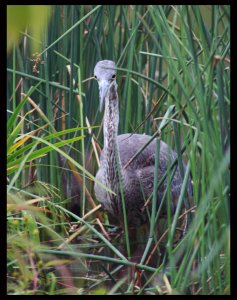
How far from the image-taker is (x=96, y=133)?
426 cm

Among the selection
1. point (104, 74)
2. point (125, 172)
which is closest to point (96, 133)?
point (125, 172)

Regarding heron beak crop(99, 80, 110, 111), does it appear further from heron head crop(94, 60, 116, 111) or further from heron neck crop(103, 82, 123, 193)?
heron neck crop(103, 82, 123, 193)

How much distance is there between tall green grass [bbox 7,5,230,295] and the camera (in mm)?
2189

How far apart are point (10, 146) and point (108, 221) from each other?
1.47 meters

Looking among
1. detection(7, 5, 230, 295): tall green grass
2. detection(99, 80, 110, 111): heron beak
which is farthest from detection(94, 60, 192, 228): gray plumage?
detection(99, 80, 110, 111): heron beak

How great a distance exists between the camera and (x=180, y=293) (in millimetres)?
2117

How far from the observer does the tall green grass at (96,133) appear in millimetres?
2189

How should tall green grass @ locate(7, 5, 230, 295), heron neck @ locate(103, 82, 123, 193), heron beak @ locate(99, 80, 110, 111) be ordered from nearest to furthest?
tall green grass @ locate(7, 5, 230, 295) → heron beak @ locate(99, 80, 110, 111) → heron neck @ locate(103, 82, 123, 193)

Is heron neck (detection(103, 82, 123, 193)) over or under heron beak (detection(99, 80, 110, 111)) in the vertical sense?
under

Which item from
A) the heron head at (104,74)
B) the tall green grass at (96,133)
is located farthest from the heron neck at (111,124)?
the heron head at (104,74)
